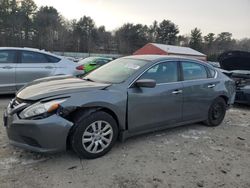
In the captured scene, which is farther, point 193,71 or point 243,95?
point 243,95

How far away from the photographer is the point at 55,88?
11.1ft

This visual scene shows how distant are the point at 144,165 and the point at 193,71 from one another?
7.18 ft

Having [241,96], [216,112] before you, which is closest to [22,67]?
[216,112]

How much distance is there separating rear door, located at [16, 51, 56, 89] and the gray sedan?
2891mm

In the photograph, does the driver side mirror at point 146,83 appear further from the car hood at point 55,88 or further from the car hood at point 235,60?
the car hood at point 235,60

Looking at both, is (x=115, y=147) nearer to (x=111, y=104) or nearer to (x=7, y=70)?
(x=111, y=104)

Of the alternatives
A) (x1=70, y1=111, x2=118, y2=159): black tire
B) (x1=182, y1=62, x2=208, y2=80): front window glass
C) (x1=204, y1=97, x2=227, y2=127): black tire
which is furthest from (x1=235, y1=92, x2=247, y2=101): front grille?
(x1=70, y1=111, x2=118, y2=159): black tire

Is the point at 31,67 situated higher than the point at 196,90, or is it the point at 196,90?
the point at 31,67

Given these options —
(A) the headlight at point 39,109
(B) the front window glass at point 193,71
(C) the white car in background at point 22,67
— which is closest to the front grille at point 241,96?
(B) the front window glass at point 193,71

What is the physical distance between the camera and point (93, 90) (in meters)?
3.35

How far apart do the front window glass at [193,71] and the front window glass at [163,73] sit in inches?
9.4

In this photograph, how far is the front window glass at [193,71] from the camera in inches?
174

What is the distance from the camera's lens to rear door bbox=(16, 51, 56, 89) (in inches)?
255

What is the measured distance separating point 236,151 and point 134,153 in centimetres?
169
